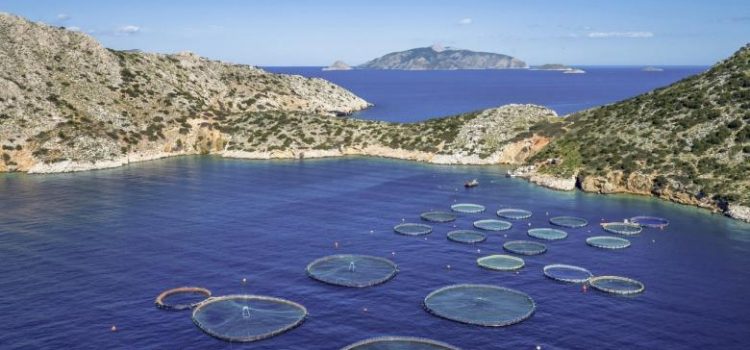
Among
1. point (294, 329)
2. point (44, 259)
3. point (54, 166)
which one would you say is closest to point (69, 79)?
point (54, 166)

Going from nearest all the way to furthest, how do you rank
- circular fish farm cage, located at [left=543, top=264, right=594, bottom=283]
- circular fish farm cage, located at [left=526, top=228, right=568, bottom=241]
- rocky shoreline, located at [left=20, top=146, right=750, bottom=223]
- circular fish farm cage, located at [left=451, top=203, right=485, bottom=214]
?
circular fish farm cage, located at [left=543, top=264, right=594, bottom=283] → circular fish farm cage, located at [left=526, top=228, right=568, bottom=241] → circular fish farm cage, located at [left=451, top=203, right=485, bottom=214] → rocky shoreline, located at [left=20, top=146, right=750, bottom=223]

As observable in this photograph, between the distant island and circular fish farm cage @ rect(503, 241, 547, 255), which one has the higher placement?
the distant island

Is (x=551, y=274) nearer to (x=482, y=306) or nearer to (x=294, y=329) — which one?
(x=482, y=306)

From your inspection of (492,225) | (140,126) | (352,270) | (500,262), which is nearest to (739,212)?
(492,225)

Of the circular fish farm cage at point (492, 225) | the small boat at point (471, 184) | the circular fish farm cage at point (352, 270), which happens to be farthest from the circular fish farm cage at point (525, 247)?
the small boat at point (471, 184)

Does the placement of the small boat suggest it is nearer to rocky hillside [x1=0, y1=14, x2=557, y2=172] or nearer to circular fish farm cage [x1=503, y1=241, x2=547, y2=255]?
rocky hillside [x1=0, y1=14, x2=557, y2=172]

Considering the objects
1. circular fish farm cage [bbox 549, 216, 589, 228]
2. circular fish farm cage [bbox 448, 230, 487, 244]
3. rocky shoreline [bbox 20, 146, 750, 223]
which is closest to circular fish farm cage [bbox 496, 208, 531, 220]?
circular fish farm cage [bbox 549, 216, 589, 228]

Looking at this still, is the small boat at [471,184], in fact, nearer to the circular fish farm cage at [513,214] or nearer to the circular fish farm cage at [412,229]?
the circular fish farm cage at [513,214]
